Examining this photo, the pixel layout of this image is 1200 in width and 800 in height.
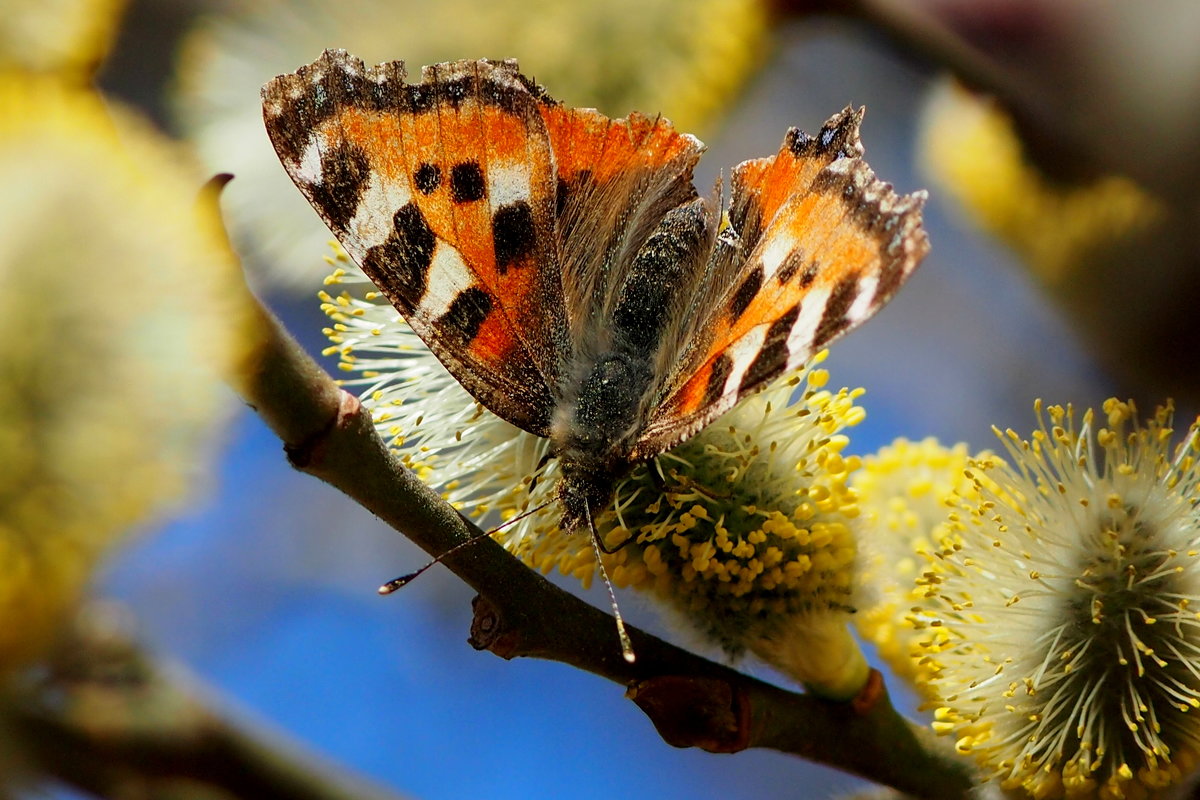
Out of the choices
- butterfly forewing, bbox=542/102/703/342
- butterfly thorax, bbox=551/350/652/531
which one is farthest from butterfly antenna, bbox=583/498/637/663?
butterfly forewing, bbox=542/102/703/342

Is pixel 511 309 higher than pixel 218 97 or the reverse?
the reverse

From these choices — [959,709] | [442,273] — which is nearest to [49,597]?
[442,273]

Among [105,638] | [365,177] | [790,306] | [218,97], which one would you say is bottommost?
[105,638]

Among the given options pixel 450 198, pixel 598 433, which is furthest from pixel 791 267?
pixel 450 198

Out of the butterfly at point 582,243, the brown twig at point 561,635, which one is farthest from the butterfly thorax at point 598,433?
the brown twig at point 561,635

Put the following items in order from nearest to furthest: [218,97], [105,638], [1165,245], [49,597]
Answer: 1. [49,597]
2. [105,638]
3. [1165,245]
4. [218,97]

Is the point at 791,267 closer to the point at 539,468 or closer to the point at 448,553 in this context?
the point at 539,468

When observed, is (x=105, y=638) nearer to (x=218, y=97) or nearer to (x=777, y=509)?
(x=777, y=509)
